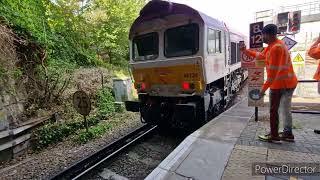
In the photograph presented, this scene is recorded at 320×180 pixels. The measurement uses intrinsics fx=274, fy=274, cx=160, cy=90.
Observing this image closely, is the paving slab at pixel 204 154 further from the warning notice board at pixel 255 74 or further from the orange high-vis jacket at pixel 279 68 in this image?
the orange high-vis jacket at pixel 279 68

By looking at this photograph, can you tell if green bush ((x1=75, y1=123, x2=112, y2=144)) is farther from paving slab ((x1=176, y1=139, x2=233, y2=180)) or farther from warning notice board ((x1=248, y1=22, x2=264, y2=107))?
warning notice board ((x1=248, y1=22, x2=264, y2=107))

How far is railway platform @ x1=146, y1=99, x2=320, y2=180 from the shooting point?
4.07 m

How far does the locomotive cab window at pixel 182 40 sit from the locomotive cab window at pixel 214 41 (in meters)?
0.51

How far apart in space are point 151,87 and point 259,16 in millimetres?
18095

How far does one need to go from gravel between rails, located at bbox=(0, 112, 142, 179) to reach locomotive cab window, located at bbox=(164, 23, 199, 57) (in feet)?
10.1

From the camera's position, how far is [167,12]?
7324 millimetres

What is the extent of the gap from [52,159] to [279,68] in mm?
5720

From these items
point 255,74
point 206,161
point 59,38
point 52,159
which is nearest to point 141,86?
point 52,159

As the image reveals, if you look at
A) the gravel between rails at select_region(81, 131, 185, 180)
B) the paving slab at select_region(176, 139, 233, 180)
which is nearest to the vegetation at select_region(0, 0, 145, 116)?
the gravel between rails at select_region(81, 131, 185, 180)

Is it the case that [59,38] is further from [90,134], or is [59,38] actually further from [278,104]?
[278,104]

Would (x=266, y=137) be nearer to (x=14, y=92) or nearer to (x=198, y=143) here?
(x=198, y=143)

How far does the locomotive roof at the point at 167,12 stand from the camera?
6.91 m

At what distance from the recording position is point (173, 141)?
7.66 metres

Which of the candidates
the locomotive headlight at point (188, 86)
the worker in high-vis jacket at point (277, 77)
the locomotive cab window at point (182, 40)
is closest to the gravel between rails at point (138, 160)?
the locomotive headlight at point (188, 86)
